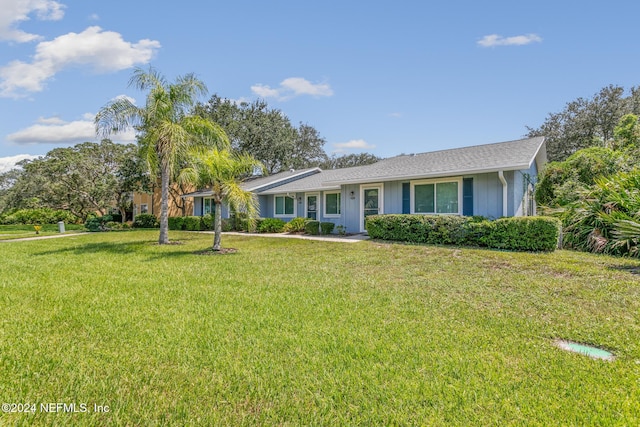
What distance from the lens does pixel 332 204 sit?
59.4 ft

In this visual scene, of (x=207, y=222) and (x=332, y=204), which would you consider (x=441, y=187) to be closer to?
(x=332, y=204)

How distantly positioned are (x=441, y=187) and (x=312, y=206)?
26.3ft

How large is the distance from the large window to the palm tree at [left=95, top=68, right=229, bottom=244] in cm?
843

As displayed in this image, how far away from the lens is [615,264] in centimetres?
789

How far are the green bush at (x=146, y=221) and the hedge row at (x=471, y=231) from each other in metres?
21.4

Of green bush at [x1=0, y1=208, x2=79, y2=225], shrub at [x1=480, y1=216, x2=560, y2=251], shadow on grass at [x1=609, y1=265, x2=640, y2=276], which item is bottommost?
shadow on grass at [x1=609, y1=265, x2=640, y2=276]

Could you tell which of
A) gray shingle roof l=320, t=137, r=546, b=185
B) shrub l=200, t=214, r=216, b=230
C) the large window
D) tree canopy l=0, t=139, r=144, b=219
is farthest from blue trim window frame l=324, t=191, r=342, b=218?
tree canopy l=0, t=139, r=144, b=219

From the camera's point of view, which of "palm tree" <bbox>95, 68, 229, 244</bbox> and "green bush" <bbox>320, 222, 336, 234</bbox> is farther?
"green bush" <bbox>320, 222, 336, 234</bbox>

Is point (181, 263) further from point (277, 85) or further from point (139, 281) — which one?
point (277, 85)

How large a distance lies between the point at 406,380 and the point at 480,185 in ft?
37.2

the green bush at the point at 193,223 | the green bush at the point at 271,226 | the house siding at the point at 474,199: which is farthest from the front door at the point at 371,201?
the green bush at the point at 193,223

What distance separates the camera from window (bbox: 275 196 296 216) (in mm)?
20484

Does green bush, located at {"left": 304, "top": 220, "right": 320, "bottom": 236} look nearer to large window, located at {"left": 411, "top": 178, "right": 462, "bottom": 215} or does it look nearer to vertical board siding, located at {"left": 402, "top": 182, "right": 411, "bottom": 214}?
vertical board siding, located at {"left": 402, "top": 182, "right": 411, "bottom": 214}

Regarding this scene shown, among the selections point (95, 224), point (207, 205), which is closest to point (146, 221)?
point (95, 224)
